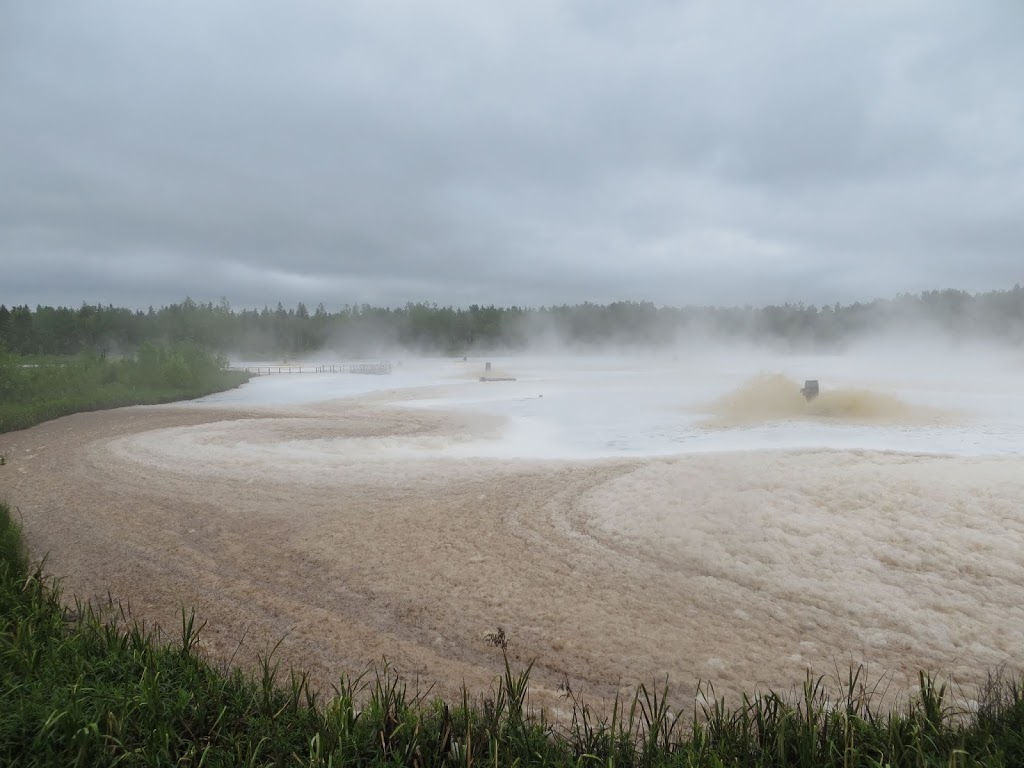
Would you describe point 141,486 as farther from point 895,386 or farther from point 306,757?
point 895,386

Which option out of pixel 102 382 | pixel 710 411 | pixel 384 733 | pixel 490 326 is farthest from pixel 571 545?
pixel 490 326

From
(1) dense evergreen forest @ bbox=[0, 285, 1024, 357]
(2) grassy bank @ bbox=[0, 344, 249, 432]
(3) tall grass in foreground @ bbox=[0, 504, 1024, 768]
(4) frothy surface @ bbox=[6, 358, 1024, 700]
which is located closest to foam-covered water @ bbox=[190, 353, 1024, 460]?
(4) frothy surface @ bbox=[6, 358, 1024, 700]

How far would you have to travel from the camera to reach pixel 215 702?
331 centimetres

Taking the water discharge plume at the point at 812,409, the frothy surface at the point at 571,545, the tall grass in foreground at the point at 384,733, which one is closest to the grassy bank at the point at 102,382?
the frothy surface at the point at 571,545

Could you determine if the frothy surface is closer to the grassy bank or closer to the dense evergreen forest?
the grassy bank

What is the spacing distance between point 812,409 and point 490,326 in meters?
68.4

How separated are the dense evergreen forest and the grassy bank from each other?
2930cm

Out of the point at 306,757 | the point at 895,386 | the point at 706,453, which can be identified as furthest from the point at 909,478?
the point at 895,386

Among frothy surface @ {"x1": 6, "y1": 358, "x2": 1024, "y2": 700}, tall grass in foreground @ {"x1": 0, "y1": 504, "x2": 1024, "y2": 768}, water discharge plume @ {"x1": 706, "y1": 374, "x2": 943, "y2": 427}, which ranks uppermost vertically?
water discharge plume @ {"x1": 706, "y1": 374, "x2": 943, "y2": 427}

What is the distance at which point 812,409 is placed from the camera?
17.7 meters

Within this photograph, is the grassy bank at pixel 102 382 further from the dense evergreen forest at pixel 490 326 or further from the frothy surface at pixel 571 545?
the dense evergreen forest at pixel 490 326

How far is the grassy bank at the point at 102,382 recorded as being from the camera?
2077cm

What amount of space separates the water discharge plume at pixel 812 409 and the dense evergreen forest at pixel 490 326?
4581cm

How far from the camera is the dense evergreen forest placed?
62.0 meters
